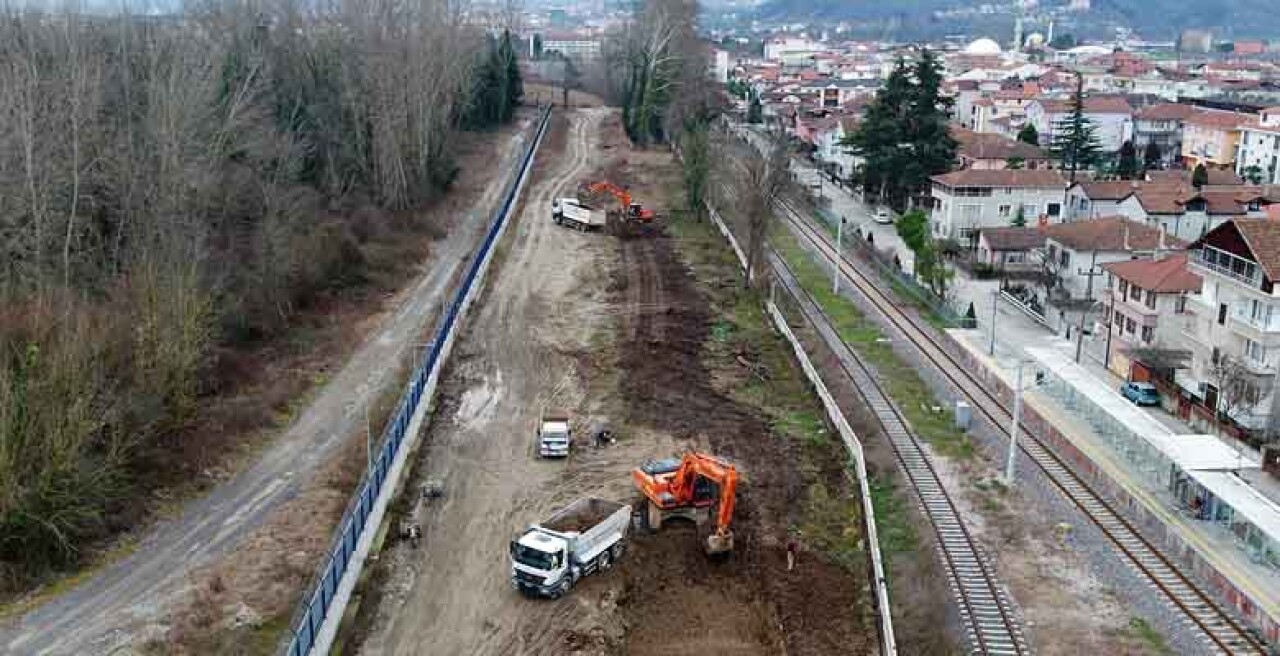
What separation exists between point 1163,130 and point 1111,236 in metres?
43.0

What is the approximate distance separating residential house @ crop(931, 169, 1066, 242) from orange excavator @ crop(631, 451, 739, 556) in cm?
3231

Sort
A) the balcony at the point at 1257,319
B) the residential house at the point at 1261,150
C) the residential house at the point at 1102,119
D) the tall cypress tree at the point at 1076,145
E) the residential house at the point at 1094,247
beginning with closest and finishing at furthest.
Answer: the balcony at the point at 1257,319 → the residential house at the point at 1094,247 → the tall cypress tree at the point at 1076,145 → the residential house at the point at 1261,150 → the residential house at the point at 1102,119

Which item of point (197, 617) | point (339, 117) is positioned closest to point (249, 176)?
point (339, 117)

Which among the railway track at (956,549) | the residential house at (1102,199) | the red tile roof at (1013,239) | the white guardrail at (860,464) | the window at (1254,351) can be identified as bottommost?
the railway track at (956,549)

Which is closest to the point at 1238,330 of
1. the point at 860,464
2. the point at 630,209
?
the point at 860,464

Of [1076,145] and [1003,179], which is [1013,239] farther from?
[1076,145]

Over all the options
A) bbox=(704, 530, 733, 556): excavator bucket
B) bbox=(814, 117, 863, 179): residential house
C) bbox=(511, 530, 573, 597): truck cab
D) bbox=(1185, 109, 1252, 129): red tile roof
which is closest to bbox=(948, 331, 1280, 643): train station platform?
bbox=(704, 530, 733, 556): excavator bucket

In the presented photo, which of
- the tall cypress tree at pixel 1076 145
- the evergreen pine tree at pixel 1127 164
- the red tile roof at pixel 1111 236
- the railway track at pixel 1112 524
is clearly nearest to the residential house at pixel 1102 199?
the red tile roof at pixel 1111 236

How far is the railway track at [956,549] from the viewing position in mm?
19141

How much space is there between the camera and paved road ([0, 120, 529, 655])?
713 inches

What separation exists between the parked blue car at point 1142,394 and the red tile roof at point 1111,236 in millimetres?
11649

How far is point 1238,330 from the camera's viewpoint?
97.2 feet

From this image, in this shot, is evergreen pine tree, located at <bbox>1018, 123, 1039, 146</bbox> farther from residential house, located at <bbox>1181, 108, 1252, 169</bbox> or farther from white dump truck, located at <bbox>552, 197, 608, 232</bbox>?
white dump truck, located at <bbox>552, 197, 608, 232</bbox>

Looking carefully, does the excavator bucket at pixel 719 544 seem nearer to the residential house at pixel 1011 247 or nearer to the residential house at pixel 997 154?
the residential house at pixel 1011 247
